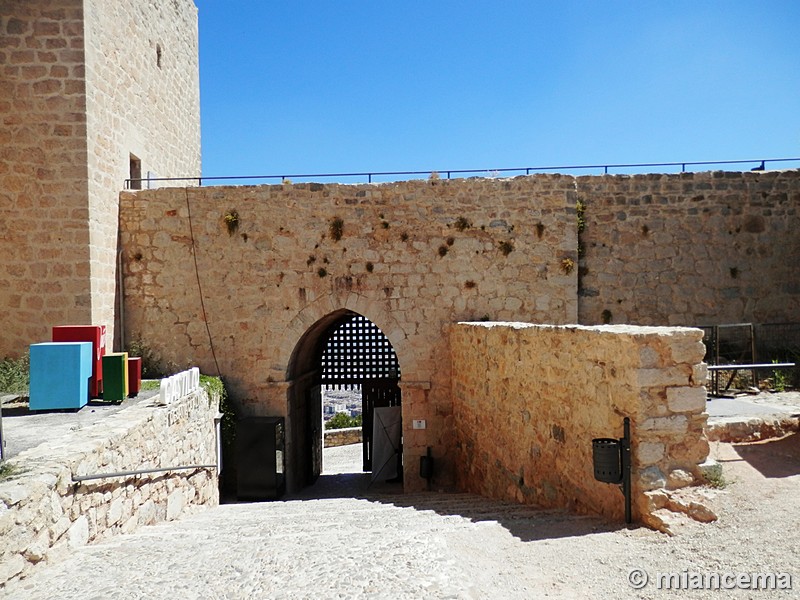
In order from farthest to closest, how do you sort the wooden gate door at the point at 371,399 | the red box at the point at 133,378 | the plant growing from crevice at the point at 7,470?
the wooden gate door at the point at 371,399 → the red box at the point at 133,378 → the plant growing from crevice at the point at 7,470

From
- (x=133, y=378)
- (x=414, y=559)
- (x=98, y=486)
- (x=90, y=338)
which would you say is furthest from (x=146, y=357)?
(x=414, y=559)

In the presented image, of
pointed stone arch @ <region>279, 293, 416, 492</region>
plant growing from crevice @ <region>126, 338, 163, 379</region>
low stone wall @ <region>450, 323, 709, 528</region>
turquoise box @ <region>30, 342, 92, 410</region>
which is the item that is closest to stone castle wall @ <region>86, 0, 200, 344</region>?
plant growing from crevice @ <region>126, 338, 163, 379</region>

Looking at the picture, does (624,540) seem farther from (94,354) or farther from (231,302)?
(231,302)

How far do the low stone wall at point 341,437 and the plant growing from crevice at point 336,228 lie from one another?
31.7 ft

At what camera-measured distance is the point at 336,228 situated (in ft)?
32.3

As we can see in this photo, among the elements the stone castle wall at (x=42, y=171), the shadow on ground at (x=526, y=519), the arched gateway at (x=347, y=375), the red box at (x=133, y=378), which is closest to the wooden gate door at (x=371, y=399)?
the arched gateway at (x=347, y=375)

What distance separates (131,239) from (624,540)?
8.68 meters

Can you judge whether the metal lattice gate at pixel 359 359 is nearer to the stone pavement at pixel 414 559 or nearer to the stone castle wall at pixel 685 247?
the stone castle wall at pixel 685 247

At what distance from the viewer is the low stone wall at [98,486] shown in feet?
11.7

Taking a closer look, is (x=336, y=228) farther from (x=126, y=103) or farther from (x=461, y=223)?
(x=126, y=103)

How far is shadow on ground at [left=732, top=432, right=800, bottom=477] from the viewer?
15.7 ft

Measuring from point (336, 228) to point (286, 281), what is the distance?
119 cm

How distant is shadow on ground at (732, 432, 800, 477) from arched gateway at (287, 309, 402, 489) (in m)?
7.43

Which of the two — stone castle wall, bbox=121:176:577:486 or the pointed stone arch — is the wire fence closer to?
stone castle wall, bbox=121:176:577:486
